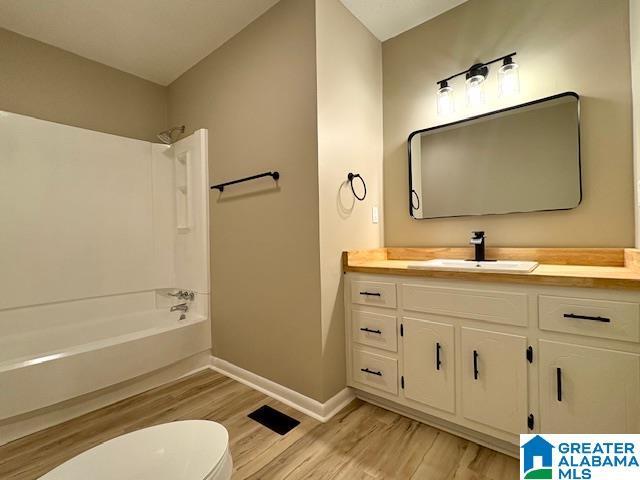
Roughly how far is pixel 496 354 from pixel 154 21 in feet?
9.74

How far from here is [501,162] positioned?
181 cm

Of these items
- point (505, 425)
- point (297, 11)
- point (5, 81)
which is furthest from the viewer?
point (5, 81)

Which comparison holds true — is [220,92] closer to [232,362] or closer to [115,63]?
[115,63]

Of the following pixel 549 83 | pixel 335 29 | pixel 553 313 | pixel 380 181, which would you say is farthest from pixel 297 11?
pixel 553 313

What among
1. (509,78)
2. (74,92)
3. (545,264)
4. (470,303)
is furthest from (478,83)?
(74,92)

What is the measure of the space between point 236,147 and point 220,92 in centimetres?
52

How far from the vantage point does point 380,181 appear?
2238mm

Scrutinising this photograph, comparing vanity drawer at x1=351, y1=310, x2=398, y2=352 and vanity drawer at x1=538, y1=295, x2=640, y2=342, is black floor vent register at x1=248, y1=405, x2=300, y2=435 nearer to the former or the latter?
vanity drawer at x1=351, y1=310, x2=398, y2=352

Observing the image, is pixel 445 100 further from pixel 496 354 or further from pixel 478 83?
pixel 496 354

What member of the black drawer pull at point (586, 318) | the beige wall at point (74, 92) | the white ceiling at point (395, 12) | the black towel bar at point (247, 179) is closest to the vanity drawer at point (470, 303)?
the black drawer pull at point (586, 318)

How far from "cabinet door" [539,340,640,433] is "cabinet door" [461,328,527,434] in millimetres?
80

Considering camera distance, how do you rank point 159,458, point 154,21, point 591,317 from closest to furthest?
point 159,458 → point 591,317 → point 154,21

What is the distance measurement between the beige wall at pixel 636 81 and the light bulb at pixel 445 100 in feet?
2.73

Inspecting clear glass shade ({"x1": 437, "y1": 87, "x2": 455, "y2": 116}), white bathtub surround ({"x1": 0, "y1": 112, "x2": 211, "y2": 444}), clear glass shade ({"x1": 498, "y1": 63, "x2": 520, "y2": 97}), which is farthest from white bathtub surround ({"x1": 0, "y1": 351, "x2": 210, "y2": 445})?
clear glass shade ({"x1": 498, "y1": 63, "x2": 520, "y2": 97})
